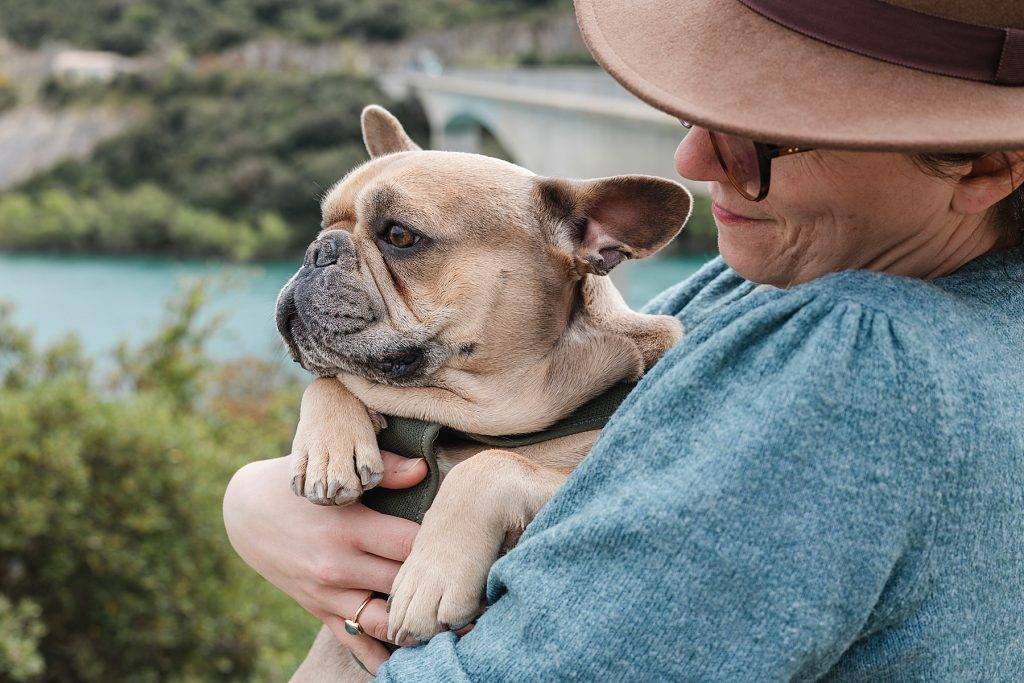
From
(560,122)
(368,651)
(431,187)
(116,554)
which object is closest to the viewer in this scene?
(368,651)

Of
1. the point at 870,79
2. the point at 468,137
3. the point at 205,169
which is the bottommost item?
the point at 205,169

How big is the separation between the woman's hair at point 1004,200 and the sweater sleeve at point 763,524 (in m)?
0.25

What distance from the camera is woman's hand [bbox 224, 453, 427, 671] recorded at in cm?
206

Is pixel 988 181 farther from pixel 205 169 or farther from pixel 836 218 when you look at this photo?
pixel 205 169

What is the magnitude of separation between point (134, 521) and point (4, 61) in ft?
124

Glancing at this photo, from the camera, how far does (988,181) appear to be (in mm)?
1538

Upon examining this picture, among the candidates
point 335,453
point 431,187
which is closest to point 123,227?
point 431,187

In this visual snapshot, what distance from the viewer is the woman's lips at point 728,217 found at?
1765mm

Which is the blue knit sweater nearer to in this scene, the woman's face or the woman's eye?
the woman's face

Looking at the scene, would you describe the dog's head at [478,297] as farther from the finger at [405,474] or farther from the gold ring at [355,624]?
the gold ring at [355,624]

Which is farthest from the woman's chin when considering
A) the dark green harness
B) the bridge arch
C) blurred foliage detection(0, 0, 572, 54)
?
blurred foliage detection(0, 0, 572, 54)

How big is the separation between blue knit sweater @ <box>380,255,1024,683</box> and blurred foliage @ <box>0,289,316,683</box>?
3.84 m

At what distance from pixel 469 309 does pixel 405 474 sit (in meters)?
0.41

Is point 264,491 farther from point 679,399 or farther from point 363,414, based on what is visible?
point 679,399
